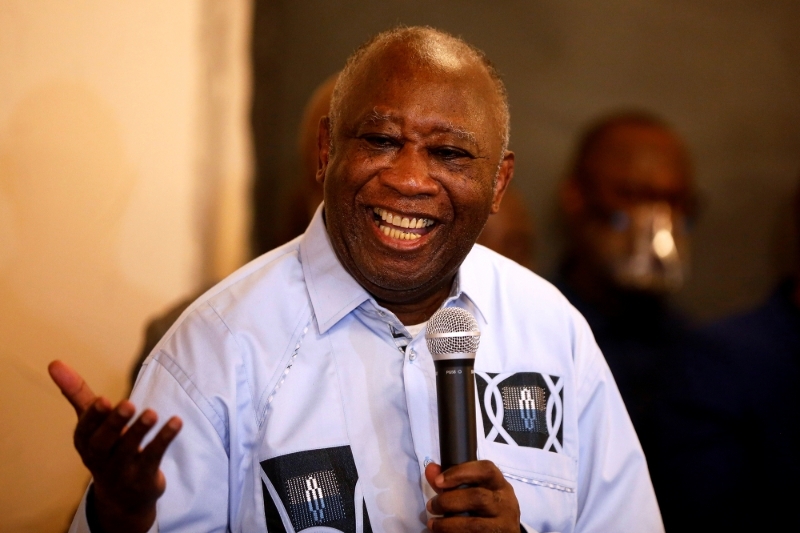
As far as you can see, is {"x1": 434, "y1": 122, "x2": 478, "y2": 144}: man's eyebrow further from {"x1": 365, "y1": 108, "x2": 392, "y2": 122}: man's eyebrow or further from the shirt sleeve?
the shirt sleeve

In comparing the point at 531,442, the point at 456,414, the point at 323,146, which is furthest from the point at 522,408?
the point at 323,146

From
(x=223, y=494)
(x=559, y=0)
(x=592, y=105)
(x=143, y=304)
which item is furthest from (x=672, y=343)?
(x=223, y=494)

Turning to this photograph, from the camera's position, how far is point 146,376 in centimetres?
179

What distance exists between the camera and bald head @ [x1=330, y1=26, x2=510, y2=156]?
77.3 inches

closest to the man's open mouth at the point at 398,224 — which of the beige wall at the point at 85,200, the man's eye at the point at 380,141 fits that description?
the man's eye at the point at 380,141

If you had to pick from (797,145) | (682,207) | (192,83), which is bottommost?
(682,207)

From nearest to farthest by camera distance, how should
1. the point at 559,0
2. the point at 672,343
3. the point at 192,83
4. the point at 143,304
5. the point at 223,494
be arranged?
the point at 223,494, the point at 143,304, the point at 192,83, the point at 672,343, the point at 559,0

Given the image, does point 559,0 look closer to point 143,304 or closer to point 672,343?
point 672,343

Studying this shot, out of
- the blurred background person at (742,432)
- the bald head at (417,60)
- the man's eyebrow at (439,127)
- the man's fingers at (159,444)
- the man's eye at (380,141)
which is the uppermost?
the bald head at (417,60)

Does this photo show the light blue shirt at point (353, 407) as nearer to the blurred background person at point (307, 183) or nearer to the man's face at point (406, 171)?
the man's face at point (406, 171)

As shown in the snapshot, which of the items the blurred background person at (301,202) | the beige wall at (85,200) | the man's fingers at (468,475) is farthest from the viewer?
the blurred background person at (301,202)

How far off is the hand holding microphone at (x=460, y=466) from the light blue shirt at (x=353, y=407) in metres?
0.29

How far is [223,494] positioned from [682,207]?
115 inches

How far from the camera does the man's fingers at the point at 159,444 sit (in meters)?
1.42
